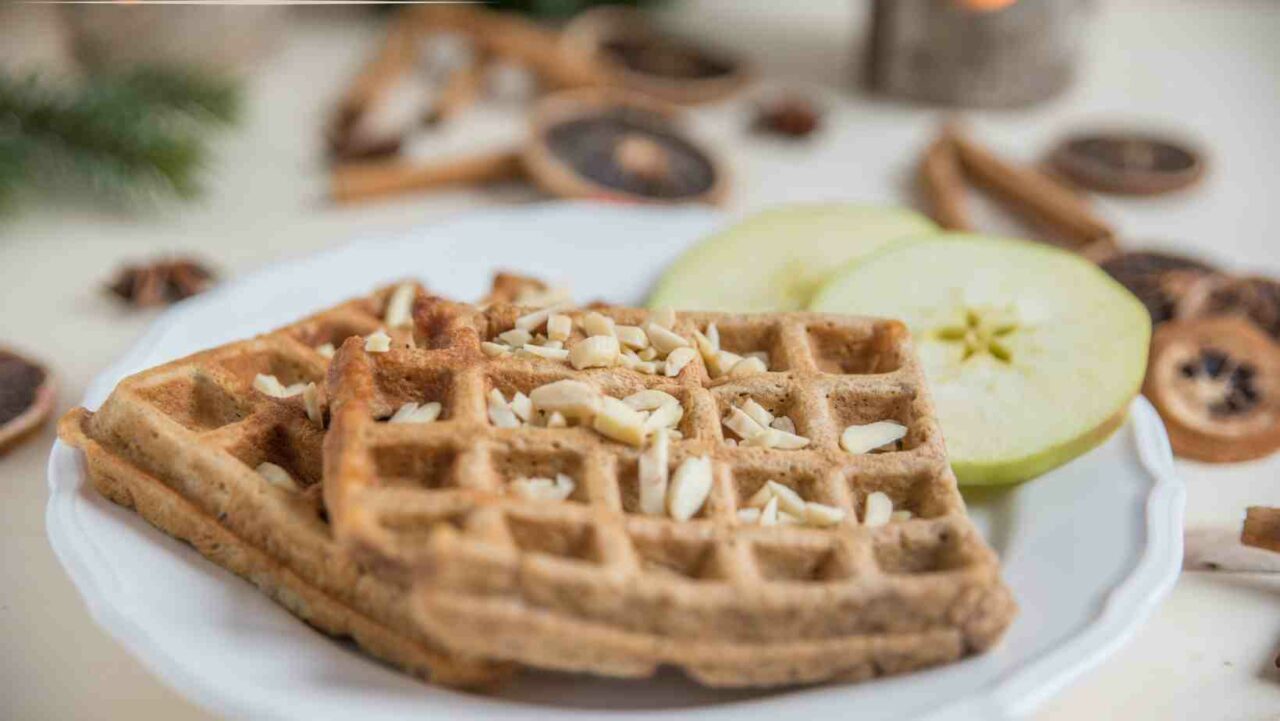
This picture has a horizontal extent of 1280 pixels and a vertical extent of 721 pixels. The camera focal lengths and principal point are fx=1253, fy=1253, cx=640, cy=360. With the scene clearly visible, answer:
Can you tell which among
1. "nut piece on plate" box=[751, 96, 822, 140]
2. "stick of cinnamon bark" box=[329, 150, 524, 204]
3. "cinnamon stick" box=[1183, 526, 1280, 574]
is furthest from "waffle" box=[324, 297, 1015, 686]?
"nut piece on plate" box=[751, 96, 822, 140]

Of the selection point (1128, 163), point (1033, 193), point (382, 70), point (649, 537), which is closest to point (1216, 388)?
point (1033, 193)

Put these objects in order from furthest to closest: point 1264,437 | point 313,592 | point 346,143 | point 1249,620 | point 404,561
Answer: point 346,143
point 1264,437
point 1249,620
point 313,592
point 404,561

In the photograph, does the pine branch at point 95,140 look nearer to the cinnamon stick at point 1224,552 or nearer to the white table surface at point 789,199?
the white table surface at point 789,199

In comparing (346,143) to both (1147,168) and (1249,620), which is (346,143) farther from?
(1249,620)

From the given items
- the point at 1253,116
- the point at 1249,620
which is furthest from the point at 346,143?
the point at 1253,116

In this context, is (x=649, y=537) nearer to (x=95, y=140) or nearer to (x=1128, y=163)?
(x=95, y=140)

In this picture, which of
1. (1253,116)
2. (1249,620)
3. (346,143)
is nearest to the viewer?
(1249,620)
